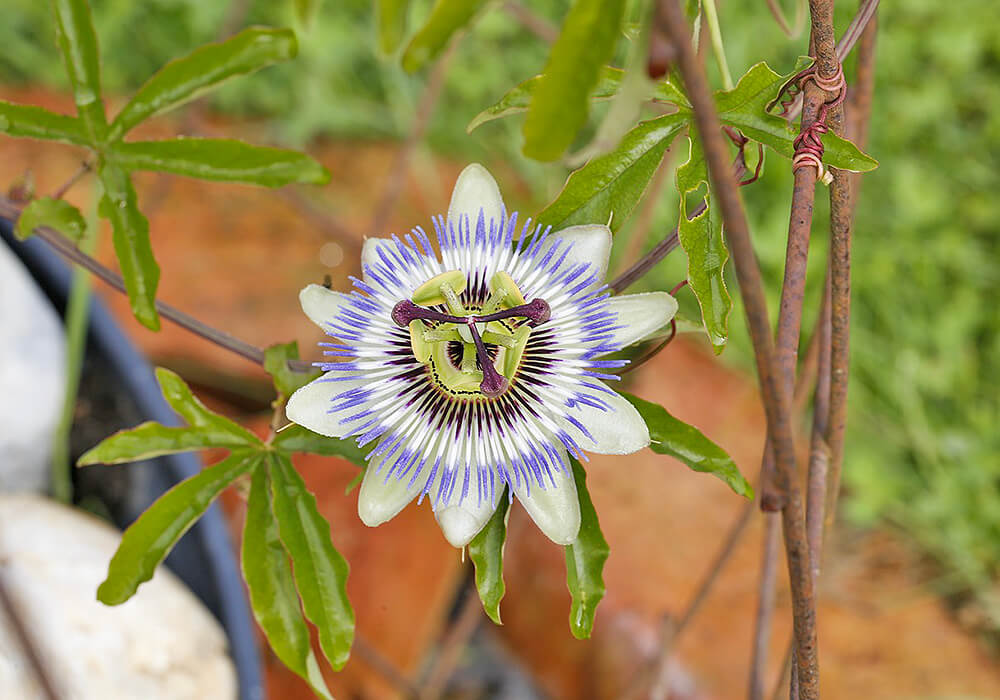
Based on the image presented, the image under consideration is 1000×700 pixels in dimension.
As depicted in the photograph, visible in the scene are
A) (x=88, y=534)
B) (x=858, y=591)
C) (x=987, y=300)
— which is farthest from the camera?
(x=987, y=300)

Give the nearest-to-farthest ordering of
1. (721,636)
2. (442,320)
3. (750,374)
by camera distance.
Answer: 1. (442,320)
2. (721,636)
3. (750,374)

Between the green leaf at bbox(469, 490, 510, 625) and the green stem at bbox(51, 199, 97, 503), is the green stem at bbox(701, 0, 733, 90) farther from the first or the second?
the green stem at bbox(51, 199, 97, 503)

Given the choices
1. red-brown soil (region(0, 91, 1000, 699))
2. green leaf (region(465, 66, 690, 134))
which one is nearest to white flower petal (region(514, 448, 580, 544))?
green leaf (region(465, 66, 690, 134))

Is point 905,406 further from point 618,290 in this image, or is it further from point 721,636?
point 618,290

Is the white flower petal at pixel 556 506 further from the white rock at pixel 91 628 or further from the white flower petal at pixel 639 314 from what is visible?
the white rock at pixel 91 628

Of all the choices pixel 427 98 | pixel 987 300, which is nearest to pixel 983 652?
pixel 987 300

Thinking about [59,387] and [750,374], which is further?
[750,374]

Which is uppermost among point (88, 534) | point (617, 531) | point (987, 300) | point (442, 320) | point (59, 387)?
point (987, 300)
